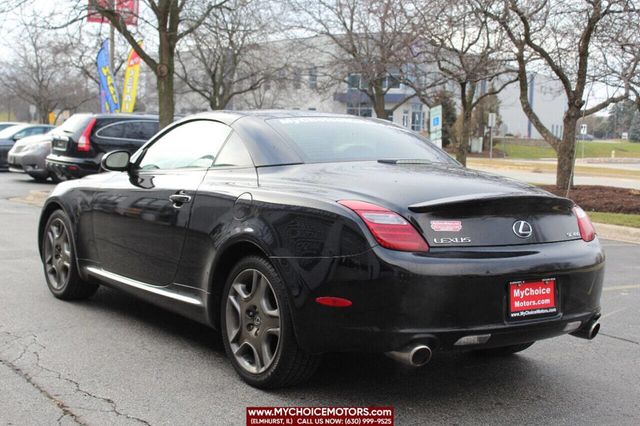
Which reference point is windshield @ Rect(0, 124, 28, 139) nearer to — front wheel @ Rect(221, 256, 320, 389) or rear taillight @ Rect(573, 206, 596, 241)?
front wheel @ Rect(221, 256, 320, 389)

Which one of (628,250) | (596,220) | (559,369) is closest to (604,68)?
(596,220)

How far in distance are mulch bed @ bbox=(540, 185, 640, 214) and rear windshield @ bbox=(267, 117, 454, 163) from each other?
11334 mm

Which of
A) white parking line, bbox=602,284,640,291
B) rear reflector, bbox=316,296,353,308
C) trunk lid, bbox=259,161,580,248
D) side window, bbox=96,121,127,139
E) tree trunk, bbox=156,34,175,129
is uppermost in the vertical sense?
tree trunk, bbox=156,34,175,129

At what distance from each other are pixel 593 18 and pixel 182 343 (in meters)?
11.5

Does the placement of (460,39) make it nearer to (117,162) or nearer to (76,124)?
(76,124)

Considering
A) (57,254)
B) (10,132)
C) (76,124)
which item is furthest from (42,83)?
(57,254)

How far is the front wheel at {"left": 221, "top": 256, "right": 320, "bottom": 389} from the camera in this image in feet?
12.5

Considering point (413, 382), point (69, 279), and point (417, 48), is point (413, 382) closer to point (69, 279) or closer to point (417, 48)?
point (69, 279)

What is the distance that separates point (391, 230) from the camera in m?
3.52

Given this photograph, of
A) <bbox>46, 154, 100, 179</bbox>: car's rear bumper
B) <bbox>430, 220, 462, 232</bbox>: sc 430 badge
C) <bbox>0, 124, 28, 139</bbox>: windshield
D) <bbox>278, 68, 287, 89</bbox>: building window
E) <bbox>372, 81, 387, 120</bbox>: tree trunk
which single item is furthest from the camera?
<bbox>278, 68, 287, 89</bbox>: building window

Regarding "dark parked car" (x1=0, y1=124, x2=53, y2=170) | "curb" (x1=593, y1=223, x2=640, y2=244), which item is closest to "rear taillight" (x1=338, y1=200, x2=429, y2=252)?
"curb" (x1=593, y1=223, x2=640, y2=244)

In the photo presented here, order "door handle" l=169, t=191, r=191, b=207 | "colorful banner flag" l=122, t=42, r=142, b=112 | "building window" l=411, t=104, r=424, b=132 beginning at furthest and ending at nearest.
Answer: "building window" l=411, t=104, r=424, b=132, "colorful banner flag" l=122, t=42, r=142, b=112, "door handle" l=169, t=191, r=191, b=207

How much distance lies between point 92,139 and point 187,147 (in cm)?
1259

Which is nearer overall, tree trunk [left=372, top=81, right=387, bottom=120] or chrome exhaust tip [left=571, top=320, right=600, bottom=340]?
chrome exhaust tip [left=571, top=320, right=600, bottom=340]
